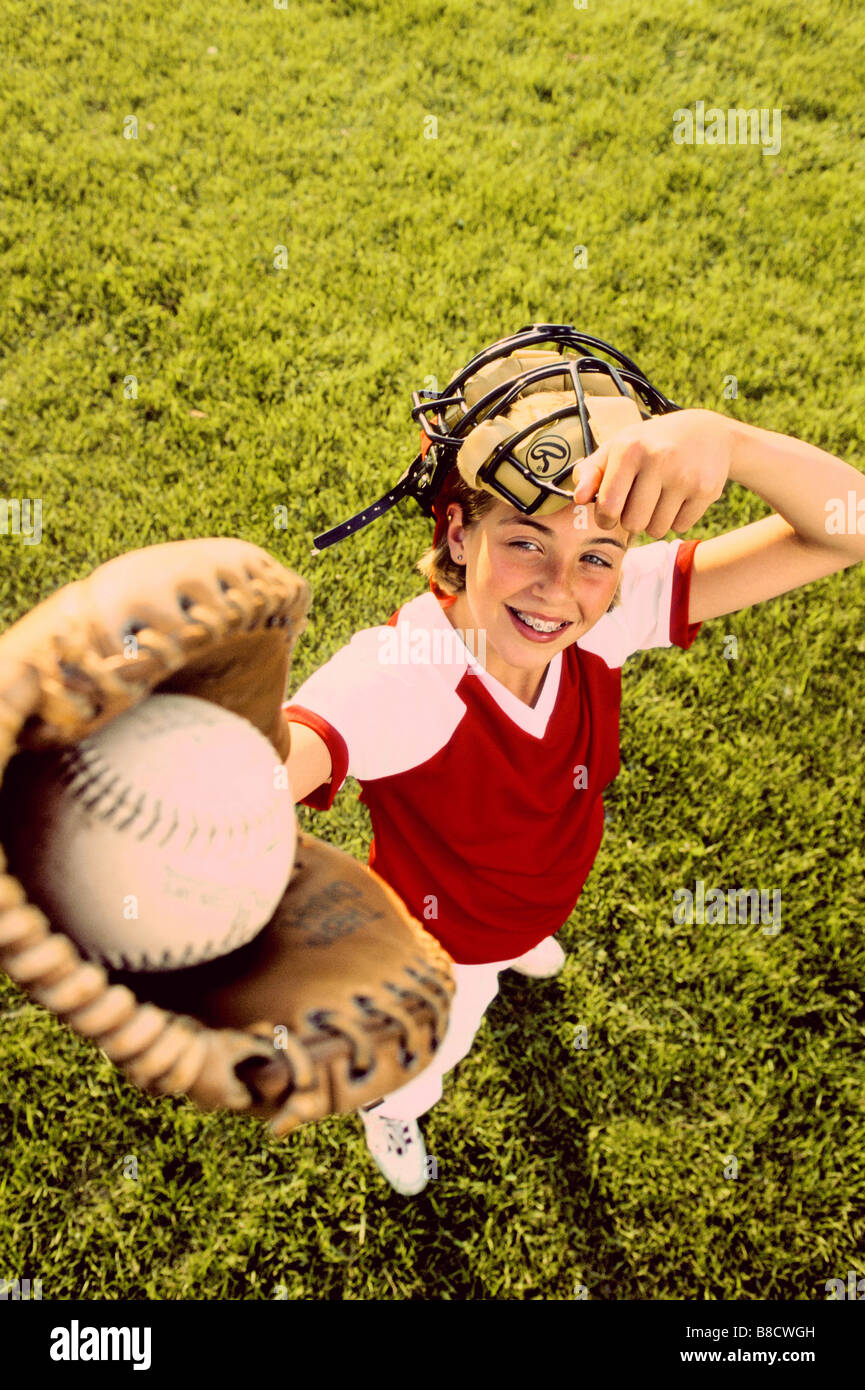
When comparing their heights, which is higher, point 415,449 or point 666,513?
point 666,513

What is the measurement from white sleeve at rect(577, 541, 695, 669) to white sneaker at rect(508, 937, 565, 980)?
3.79 ft

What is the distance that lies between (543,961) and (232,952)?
183 centimetres

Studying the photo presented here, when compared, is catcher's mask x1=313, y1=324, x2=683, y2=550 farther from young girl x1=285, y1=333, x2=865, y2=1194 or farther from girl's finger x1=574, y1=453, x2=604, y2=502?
girl's finger x1=574, y1=453, x2=604, y2=502

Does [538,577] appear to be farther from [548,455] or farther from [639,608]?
[639,608]

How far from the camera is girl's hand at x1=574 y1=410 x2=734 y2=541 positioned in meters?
1.46

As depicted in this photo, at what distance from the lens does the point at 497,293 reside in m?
4.55

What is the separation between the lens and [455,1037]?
2332mm

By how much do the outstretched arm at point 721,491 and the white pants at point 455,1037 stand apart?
43.3 inches

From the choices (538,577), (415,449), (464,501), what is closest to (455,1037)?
(538,577)

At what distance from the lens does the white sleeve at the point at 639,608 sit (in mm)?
2242

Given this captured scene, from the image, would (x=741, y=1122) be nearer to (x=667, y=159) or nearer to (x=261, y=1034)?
(x=261, y=1034)

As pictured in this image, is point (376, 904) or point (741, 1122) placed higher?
point (376, 904)

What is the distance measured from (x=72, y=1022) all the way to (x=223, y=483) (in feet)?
10.9
